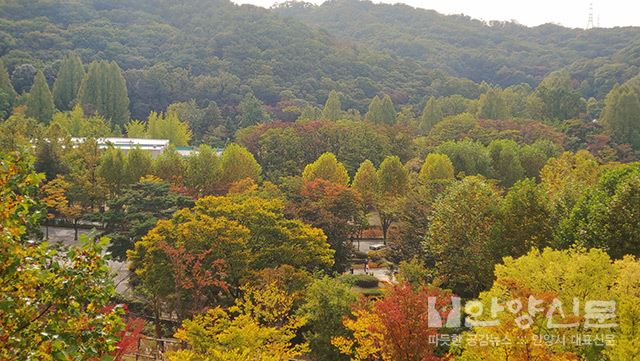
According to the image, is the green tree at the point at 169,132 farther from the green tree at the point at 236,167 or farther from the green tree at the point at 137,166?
the green tree at the point at 137,166

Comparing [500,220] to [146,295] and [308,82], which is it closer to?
[146,295]

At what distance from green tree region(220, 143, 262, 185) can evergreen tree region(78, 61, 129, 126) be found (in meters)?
35.9

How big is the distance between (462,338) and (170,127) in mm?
52618

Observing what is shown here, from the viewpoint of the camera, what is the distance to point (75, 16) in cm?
11294

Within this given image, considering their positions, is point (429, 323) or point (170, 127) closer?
point (429, 323)

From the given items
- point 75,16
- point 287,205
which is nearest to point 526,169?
point 287,205

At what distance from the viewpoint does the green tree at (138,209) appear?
30828 millimetres

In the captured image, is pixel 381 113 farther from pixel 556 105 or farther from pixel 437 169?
pixel 437 169

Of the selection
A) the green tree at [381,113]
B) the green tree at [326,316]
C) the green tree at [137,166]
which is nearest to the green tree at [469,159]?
the green tree at [381,113]

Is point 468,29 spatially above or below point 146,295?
above

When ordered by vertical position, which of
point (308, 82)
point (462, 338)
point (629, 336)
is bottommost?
point (462, 338)

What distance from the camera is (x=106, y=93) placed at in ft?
249

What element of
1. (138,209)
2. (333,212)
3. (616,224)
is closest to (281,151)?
(333,212)

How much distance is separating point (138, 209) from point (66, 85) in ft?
179
